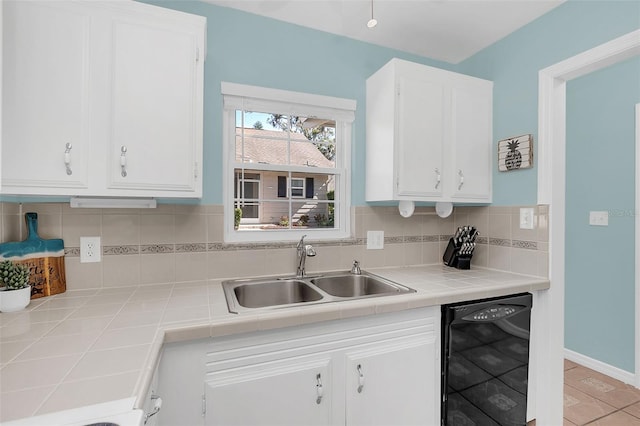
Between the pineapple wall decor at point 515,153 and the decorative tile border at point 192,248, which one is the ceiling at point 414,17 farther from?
the decorative tile border at point 192,248

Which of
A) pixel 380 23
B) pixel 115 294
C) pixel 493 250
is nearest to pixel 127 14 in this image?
pixel 115 294

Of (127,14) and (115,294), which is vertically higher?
(127,14)

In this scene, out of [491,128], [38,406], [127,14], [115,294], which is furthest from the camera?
[491,128]

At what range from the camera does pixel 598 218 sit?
8.36ft

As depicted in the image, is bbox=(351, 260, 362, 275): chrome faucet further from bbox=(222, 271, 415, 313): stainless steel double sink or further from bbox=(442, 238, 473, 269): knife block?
bbox=(442, 238, 473, 269): knife block

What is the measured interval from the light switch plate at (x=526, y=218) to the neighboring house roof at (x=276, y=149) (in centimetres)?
128

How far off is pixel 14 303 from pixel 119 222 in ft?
1.75

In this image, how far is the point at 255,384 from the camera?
1.23 meters

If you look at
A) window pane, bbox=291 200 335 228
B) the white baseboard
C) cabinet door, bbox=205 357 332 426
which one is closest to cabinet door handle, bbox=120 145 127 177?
cabinet door, bbox=205 357 332 426

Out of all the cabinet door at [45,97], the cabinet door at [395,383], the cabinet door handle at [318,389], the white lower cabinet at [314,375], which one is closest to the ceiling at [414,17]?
the cabinet door at [45,97]

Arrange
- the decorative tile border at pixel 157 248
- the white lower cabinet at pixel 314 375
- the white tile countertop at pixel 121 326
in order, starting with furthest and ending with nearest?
1. the decorative tile border at pixel 157 248
2. the white lower cabinet at pixel 314 375
3. the white tile countertop at pixel 121 326

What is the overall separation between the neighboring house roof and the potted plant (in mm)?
1148

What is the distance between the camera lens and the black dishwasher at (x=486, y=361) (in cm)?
156

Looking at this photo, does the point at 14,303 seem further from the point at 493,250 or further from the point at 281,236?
the point at 493,250
